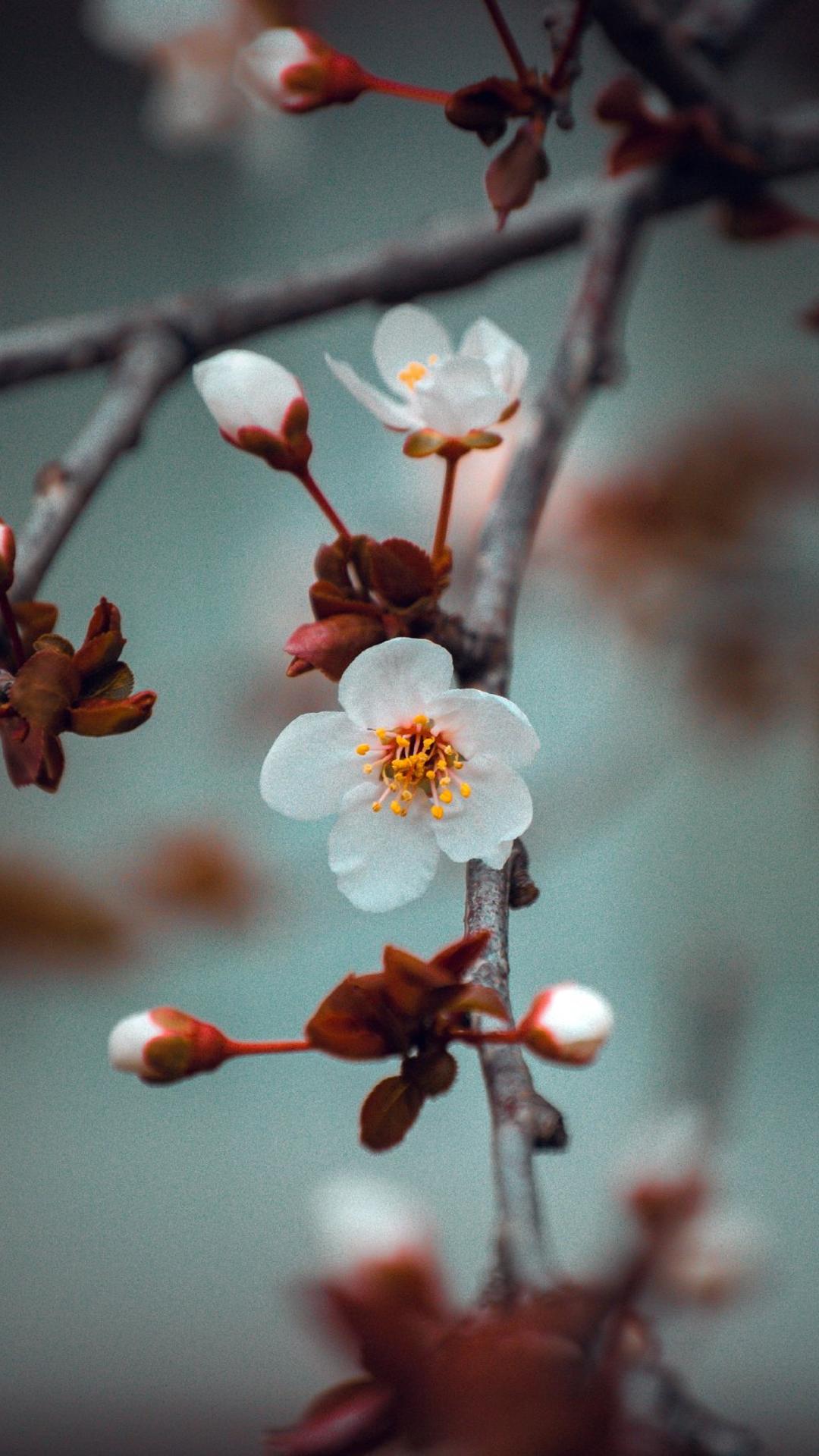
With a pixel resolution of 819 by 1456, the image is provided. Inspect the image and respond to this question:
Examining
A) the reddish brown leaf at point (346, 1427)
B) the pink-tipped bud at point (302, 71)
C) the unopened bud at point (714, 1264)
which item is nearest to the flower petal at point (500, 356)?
the pink-tipped bud at point (302, 71)

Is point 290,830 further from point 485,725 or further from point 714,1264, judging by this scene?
point 485,725

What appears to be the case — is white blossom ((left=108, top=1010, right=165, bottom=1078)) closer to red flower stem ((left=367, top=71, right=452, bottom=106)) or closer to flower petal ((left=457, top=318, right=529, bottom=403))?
flower petal ((left=457, top=318, right=529, bottom=403))

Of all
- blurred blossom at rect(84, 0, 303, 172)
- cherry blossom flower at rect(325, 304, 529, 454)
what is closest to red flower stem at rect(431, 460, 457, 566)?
cherry blossom flower at rect(325, 304, 529, 454)

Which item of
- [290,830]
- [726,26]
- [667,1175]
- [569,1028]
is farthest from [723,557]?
[290,830]

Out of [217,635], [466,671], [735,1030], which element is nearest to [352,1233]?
[466,671]

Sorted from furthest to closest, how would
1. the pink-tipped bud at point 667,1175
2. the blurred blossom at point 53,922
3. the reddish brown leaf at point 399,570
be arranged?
the blurred blossom at point 53,922 < the pink-tipped bud at point 667,1175 < the reddish brown leaf at point 399,570

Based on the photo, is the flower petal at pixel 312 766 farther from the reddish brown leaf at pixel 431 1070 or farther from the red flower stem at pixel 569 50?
the red flower stem at pixel 569 50
